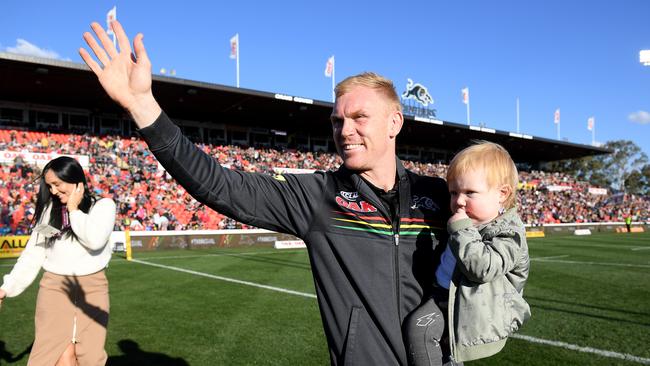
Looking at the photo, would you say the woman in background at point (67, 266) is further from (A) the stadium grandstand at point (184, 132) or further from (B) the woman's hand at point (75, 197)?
(A) the stadium grandstand at point (184, 132)

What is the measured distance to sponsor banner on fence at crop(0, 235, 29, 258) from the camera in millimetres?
17609

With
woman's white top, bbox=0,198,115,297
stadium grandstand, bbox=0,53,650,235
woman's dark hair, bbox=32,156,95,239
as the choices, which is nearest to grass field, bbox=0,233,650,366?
woman's white top, bbox=0,198,115,297

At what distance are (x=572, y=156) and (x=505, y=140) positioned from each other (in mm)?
17139

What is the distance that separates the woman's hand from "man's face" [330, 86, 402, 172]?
262 cm

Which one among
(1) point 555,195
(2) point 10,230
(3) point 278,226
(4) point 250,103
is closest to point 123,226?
(2) point 10,230

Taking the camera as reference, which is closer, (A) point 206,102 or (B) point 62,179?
(B) point 62,179

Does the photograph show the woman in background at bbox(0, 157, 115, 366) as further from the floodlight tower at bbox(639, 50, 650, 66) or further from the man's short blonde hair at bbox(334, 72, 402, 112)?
the floodlight tower at bbox(639, 50, 650, 66)

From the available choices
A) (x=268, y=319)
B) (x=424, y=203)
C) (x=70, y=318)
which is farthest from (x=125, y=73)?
(x=268, y=319)

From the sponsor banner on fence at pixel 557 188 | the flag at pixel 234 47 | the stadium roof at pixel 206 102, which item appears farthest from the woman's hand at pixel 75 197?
the sponsor banner on fence at pixel 557 188

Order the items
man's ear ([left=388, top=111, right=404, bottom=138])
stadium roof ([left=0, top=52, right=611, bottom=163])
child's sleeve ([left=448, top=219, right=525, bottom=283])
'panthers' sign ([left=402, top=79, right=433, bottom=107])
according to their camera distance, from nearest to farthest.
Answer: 1. child's sleeve ([left=448, top=219, right=525, bottom=283])
2. man's ear ([left=388, top=111, right=404, bottom=138])
3. stadium roof ([left=0, top=52, right=611, bottom=163])
4. 'panthers' sign ([left=402, top=79, right=433, bottom=107])

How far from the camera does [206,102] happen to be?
32375 mm

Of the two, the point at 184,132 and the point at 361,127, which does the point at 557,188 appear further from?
the point at 361,127

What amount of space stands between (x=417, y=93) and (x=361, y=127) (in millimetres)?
45348

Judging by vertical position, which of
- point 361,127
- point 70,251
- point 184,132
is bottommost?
point 70,251
